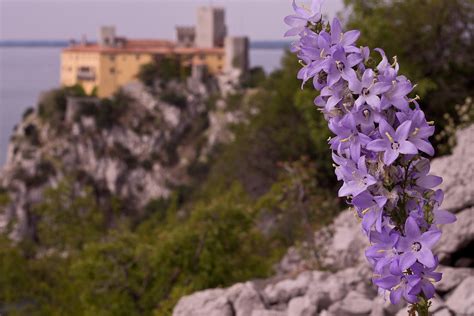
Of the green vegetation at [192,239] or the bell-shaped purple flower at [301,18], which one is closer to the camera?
the bell-shaped purple flower at [301,18]

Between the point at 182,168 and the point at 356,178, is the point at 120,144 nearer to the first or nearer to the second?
the point at 182,168

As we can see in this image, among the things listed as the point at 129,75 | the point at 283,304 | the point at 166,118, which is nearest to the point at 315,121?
the point at 283,304

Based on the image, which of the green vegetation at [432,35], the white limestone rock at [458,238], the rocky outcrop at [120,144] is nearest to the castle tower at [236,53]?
the rocky outcrop at [120,144]

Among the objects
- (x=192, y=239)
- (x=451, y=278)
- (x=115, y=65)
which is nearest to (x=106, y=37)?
(x=115, y=65)

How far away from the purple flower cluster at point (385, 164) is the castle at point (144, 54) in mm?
76156

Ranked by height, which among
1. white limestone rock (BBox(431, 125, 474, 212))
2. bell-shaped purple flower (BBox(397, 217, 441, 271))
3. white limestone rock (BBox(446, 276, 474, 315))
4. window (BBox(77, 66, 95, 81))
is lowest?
window (BBox(77, 66, 95, 81))

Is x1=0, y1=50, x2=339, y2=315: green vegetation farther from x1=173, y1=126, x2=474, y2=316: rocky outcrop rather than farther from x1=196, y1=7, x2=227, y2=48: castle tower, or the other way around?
x1=196, y1=7, x2=227, y2=48: castle tower

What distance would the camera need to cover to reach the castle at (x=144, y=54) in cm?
8300

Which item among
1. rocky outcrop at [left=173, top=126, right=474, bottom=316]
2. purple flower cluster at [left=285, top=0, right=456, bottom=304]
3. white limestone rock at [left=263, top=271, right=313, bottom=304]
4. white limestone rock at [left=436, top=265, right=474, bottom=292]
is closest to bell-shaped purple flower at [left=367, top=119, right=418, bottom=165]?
purple flower cluster at [left=285, top=0, right=456, bottom=304]

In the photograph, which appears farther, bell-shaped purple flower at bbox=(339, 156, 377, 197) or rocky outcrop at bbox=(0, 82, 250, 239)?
rocky outcrop at bbox=(0, 82, 250, 239)

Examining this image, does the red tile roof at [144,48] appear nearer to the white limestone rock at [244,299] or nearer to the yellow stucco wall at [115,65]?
the yellow stucco wall at [115,65]

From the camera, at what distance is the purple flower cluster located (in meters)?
3.21

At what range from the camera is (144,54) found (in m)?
83.9

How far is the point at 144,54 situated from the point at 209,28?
971 cm
